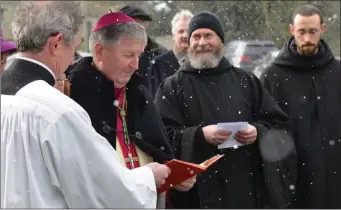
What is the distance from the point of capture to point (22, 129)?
7.95 feet

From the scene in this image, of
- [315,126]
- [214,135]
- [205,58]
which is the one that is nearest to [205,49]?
[205,58]

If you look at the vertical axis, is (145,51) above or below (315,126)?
above

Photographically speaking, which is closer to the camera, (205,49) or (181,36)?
(205,49)

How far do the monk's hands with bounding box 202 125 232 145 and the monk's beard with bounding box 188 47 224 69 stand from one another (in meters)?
0.58

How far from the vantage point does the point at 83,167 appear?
2.42m

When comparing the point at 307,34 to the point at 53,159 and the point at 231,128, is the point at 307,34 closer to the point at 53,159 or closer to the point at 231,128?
the point at 231,128

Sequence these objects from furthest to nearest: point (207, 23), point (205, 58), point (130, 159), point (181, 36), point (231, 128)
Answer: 1. point (181, 36)
2. point (207, 23)
3. point (205, 58)
4. point (231, 128)
5. point (130, 159)

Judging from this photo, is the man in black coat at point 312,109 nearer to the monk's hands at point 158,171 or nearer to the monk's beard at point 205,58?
the monk's beard at point 205,58

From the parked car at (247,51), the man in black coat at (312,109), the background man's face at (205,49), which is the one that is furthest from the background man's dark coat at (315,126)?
the parked car at (247,51)

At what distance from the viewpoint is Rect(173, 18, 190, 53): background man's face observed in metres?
6.41

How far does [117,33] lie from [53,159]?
1334 millimetres

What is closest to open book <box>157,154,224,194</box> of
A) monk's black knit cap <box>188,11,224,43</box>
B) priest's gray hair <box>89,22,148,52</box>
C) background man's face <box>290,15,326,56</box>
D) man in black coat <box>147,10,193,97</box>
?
priest's gray hair <box>89,22,148,52</box>

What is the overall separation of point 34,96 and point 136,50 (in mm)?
1185

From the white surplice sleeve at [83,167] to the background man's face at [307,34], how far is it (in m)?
3.17
